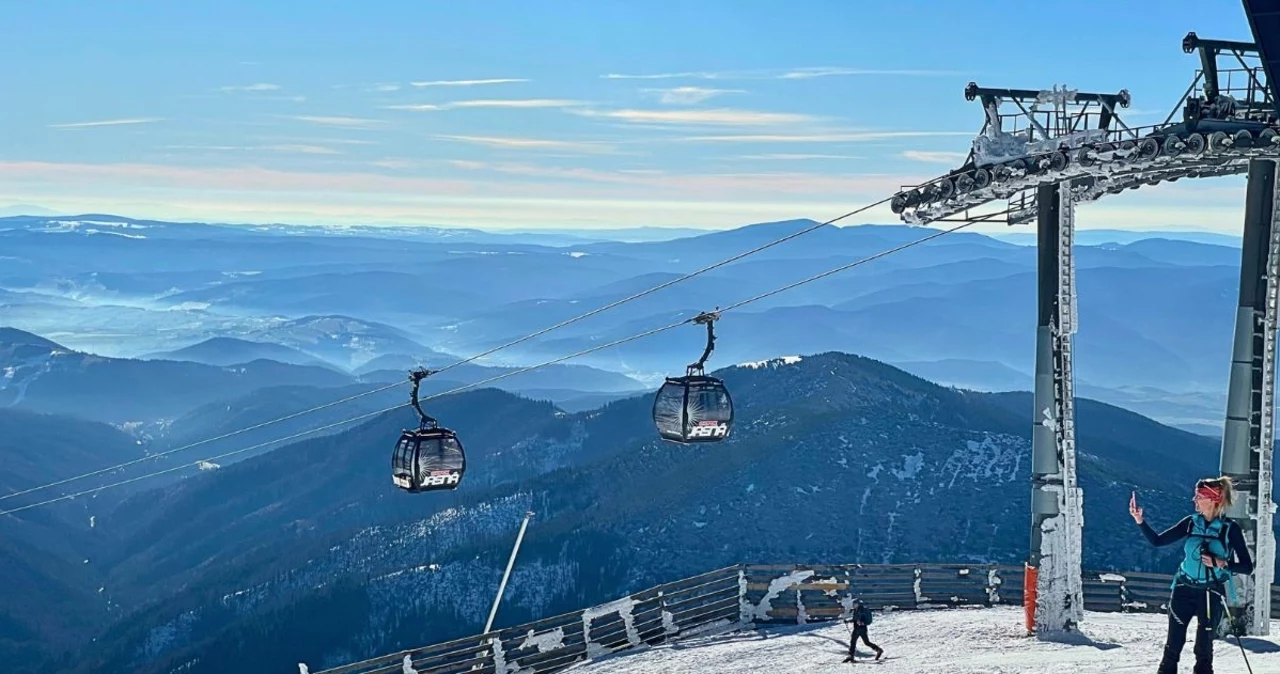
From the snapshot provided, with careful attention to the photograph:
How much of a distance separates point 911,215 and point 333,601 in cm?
11945

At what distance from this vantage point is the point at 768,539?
119625mm

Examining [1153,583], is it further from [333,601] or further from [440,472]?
[333,601]

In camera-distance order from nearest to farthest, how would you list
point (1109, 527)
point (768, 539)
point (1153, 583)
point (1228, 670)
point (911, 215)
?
1. point (1228, 670)
2. point (911, 215)
3. point (1153, 583)
4. point (1109, 527)
5. point (768, 539)

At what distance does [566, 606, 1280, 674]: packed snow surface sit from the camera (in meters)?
23.6

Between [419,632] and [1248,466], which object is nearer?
[1248,466]

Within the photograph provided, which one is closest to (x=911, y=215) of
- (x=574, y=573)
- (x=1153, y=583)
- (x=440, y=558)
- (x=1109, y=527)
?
(x=1153, y=583)

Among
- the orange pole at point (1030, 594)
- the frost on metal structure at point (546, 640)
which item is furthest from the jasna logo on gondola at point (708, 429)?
the frost on metal structure at point (546, 640)

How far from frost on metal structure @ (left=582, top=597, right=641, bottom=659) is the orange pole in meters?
9.55

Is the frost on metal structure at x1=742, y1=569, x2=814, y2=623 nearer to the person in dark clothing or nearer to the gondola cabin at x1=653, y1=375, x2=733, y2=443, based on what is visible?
the gondola cabin at x1=653, y1=375, x2=733, y2=443

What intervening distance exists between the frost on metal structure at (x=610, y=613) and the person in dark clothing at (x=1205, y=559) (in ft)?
57.9

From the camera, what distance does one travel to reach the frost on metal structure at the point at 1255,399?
24.2 m

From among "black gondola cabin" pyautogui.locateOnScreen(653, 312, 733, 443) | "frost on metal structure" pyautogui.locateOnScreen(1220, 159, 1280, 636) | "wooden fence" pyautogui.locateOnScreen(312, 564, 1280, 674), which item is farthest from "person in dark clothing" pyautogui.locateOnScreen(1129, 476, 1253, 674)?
"wooden fence" pyautogui.locateOnScreen(312, 564, 1280, 674)

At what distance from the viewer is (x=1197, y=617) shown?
16750 mm

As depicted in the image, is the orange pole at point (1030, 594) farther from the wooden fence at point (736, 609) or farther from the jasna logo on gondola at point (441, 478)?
the jasna logo on gondola at point (441, 478)
